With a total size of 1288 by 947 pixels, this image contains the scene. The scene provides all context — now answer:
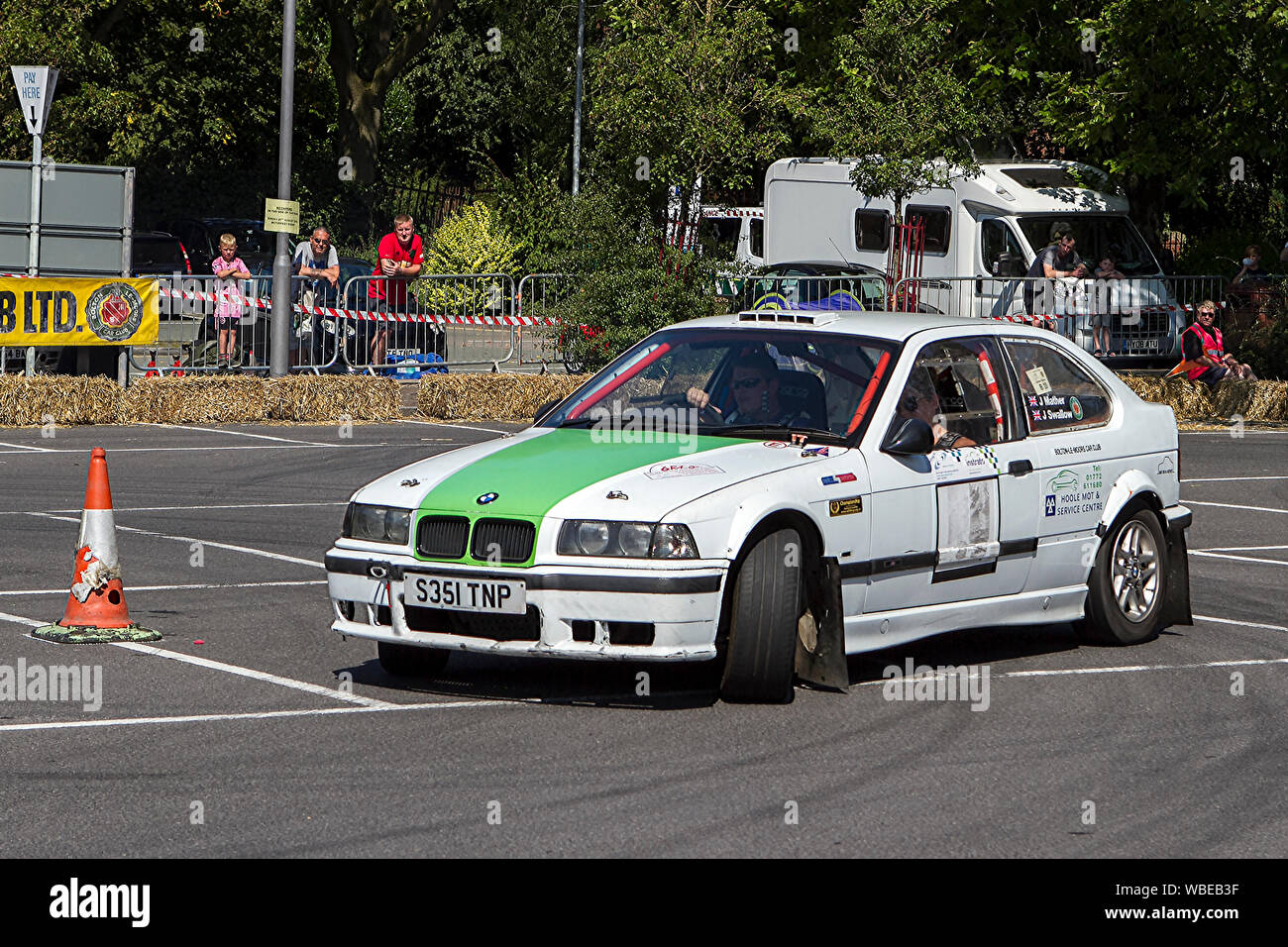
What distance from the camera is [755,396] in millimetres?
8789

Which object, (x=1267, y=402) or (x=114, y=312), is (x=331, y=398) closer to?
(x=114, y=312)

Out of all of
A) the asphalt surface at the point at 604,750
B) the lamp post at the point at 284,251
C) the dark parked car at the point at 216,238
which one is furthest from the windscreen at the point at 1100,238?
the asphalt surface at the point at 604,750

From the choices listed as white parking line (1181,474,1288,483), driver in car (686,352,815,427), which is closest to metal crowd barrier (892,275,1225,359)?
white parking line (1181,474,1288,483)

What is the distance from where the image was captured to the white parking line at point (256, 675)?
8.12 metres

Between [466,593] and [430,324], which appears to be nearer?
[466,593]

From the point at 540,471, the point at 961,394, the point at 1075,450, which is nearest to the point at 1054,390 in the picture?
the point at 1075,450

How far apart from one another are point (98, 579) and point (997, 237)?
66.2ft

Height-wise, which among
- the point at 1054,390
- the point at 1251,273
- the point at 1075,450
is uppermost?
the point at 1251,273

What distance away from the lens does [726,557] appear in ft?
25.1

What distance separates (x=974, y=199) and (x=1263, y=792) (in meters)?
21.8

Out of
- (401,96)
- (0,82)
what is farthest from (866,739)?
(401,96)

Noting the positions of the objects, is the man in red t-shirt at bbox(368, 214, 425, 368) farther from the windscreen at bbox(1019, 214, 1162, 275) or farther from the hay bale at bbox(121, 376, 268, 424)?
the windscreen at bbox(1019, 214, 1162, 275)

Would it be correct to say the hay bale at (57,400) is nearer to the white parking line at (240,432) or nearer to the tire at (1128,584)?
the white parking line at (240,432)

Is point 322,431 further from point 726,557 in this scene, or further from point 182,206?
point 182,206
